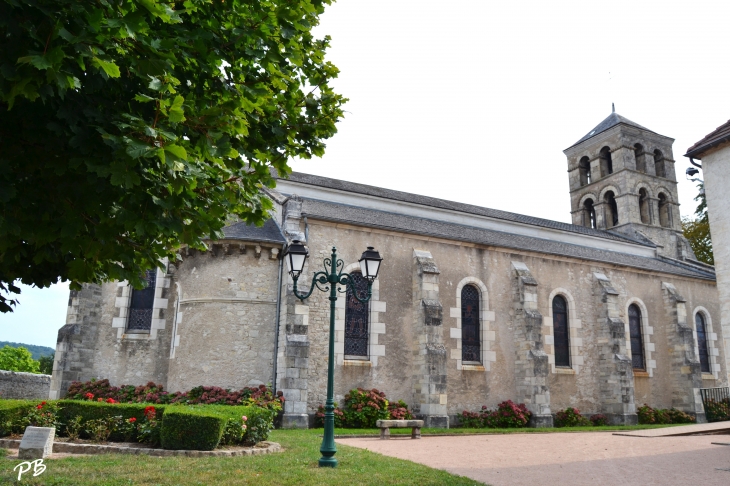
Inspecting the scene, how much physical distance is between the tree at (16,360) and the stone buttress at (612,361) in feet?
144

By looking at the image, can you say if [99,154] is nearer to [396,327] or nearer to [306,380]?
[306,380]

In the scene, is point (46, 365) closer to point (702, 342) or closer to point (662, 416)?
point (662, 416)

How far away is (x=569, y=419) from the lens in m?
20.1

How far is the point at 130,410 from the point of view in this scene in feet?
36.2

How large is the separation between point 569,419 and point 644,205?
53.0ft

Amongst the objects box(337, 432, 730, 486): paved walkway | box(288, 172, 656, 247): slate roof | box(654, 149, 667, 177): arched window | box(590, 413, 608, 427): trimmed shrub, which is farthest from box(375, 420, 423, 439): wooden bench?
box(654, 149, 667, 177): arched window

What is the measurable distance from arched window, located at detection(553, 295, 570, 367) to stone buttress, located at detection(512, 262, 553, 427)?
204 centimetres

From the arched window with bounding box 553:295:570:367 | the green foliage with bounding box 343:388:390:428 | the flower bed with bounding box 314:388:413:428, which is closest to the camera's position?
the flower bed with bounding box 314:388:413:428

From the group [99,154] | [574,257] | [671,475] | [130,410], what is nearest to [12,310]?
[99,154]

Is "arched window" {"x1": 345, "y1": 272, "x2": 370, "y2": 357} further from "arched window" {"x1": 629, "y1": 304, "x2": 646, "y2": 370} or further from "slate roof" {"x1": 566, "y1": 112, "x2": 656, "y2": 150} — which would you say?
"slate roof" {"x1": 566, "y1": 112, "x2": 656, "y2": 150}

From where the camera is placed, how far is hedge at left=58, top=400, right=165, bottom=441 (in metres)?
11.0

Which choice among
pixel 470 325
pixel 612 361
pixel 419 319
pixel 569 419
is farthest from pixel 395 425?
pixel 612 361

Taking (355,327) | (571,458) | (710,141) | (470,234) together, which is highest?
(710,141)

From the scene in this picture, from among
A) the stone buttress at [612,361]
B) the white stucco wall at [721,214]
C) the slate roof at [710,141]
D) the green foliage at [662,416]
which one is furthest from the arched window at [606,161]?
the white stucco wall at [721,214]
